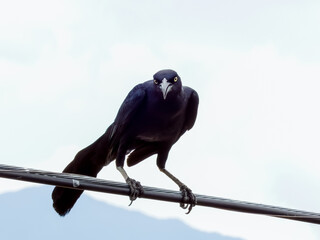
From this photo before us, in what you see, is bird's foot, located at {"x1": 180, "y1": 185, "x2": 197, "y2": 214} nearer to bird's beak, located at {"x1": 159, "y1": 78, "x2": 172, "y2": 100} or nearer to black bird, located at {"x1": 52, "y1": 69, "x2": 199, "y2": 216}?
black bird, located at {"x1": 52, "y1": 69, "x2": 199, "y2": 216}

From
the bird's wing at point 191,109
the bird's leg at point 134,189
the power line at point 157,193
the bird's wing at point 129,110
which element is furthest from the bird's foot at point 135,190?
the bird's wing at point 191,109

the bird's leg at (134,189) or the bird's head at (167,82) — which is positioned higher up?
the bird's head at (167,82)

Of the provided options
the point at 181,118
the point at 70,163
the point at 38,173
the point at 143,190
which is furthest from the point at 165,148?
the point at 38,173

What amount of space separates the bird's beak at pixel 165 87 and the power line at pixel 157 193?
6.49 ft

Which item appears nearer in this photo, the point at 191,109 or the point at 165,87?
the point at 165,87

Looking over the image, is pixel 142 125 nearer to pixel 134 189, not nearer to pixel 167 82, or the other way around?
pixel 167 82

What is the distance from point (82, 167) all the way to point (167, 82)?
1258 millimetres

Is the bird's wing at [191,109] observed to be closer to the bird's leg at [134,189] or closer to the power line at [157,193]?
the bird's leg at [134,189]

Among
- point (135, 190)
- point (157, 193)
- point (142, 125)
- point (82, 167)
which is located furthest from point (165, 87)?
point (157, 193)

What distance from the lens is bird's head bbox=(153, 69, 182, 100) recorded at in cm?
748

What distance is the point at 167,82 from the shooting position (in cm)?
752

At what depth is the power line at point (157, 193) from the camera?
4.84m

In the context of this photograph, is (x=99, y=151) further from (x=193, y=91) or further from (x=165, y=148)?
(x=193, y=91)

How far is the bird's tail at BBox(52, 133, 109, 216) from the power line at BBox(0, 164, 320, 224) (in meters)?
1.64
